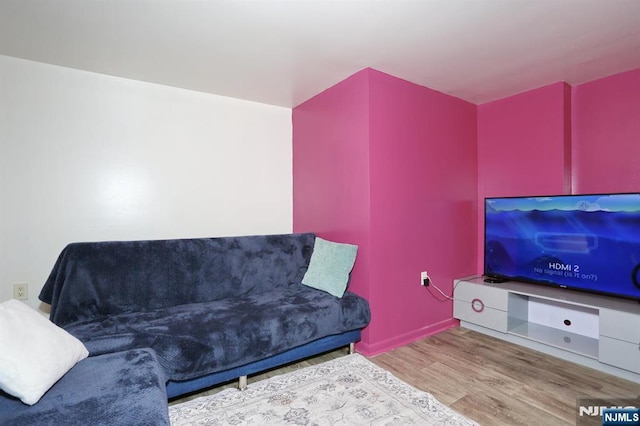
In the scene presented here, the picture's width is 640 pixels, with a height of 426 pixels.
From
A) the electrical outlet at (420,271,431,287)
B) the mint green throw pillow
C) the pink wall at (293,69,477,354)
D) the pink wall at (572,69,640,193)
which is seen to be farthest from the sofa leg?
the pink wall at (572,69,640,193)

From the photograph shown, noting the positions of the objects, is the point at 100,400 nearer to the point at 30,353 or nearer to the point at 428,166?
the point at 30,353

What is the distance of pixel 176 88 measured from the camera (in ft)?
9.10

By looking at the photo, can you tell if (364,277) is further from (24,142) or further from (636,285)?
(24,142)

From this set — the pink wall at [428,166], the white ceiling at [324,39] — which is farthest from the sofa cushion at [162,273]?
the white ceiling at [324,39]

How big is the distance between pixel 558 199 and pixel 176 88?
3.51 m

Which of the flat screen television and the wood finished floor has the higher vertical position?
the flat screen television

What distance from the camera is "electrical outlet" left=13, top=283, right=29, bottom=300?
7.32 feet

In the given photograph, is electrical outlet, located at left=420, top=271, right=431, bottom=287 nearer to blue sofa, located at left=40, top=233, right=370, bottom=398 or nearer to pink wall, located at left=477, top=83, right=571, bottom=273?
blue sofa, located at left=40, top=233, right=370, bottom=398

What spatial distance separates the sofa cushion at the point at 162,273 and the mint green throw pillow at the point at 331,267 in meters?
0.16

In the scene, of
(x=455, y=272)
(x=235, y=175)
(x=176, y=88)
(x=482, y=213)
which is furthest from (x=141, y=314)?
(x=482, y=213)

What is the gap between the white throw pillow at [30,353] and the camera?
3.47 ft

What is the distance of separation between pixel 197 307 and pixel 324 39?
208 centimetres

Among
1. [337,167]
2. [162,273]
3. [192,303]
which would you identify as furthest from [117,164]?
[337,167]

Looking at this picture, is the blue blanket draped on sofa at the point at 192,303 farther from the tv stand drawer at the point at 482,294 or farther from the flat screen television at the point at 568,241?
the flat screen television at the point at 568,241
